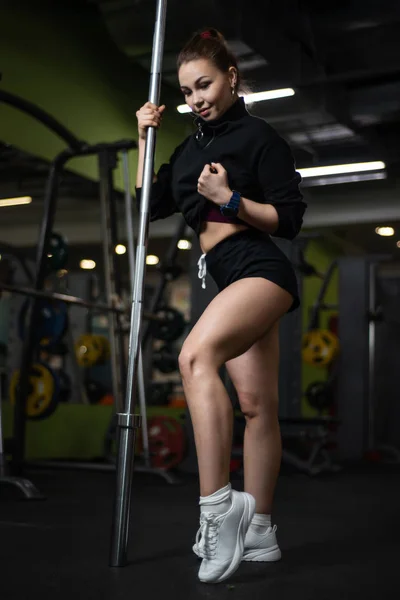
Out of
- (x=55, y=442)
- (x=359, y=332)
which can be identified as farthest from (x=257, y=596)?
(x=359, y=332)

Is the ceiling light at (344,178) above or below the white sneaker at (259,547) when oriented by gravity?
above

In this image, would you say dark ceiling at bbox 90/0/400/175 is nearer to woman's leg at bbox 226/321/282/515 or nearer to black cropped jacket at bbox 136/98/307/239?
black cropped jacket at bbox 136/98/307/239

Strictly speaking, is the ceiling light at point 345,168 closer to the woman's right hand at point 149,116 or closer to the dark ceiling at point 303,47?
the dark ceiling at point 303,47

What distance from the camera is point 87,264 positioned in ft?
21.1

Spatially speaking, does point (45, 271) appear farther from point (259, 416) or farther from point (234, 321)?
point (234, 321)

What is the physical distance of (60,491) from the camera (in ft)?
10.4

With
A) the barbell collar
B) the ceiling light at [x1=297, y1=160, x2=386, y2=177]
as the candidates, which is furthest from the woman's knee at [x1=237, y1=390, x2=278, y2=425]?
the ceiling light at [x1=297, y1=160, x2=386, y2=177]

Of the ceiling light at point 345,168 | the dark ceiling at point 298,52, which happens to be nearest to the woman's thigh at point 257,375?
the dark ceiling at point 298,52

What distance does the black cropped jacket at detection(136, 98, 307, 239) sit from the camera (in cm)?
161

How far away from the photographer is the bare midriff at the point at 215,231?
5.40 ft

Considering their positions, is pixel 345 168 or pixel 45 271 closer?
pixel 45 271

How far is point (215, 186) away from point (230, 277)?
217mm

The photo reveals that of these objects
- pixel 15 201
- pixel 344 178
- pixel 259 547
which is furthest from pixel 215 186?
pixel 344 178

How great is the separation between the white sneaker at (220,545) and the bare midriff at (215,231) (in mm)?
581
